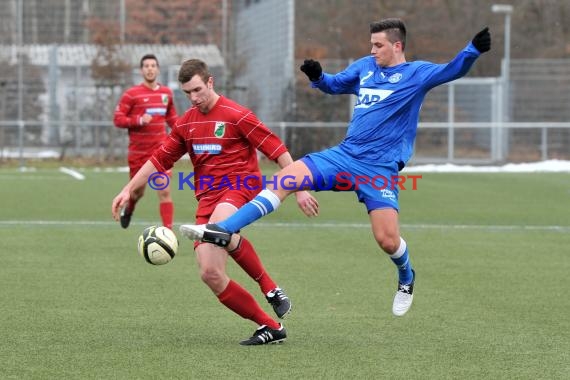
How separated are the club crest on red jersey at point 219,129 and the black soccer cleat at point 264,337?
1227 millimetres

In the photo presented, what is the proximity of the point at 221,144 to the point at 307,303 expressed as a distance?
1832 millimetres

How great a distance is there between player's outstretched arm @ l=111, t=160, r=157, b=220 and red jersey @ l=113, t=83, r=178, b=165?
675 centimetres

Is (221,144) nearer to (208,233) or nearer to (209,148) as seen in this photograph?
(209,148)

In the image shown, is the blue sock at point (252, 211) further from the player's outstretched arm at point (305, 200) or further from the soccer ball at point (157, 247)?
the soccer ball at point (157, 247)

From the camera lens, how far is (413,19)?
42.2 meters

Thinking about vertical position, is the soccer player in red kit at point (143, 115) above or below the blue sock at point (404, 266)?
above

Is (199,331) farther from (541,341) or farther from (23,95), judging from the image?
(23,95)

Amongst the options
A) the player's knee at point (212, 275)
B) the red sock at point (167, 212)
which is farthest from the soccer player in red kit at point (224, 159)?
the red sock at point (167, 212)

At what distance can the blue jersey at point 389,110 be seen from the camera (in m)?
7.45

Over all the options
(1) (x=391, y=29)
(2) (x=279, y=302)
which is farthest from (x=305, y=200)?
(1) (x=391, y=29)

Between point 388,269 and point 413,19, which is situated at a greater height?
point 413,19

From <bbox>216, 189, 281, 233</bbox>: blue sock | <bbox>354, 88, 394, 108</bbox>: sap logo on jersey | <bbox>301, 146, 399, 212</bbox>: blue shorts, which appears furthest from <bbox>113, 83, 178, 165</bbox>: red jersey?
<bbox>216, 189, 281, 233</bbox>: blue sock

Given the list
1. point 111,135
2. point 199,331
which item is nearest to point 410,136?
point 199,331

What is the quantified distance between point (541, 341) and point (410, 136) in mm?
1681
